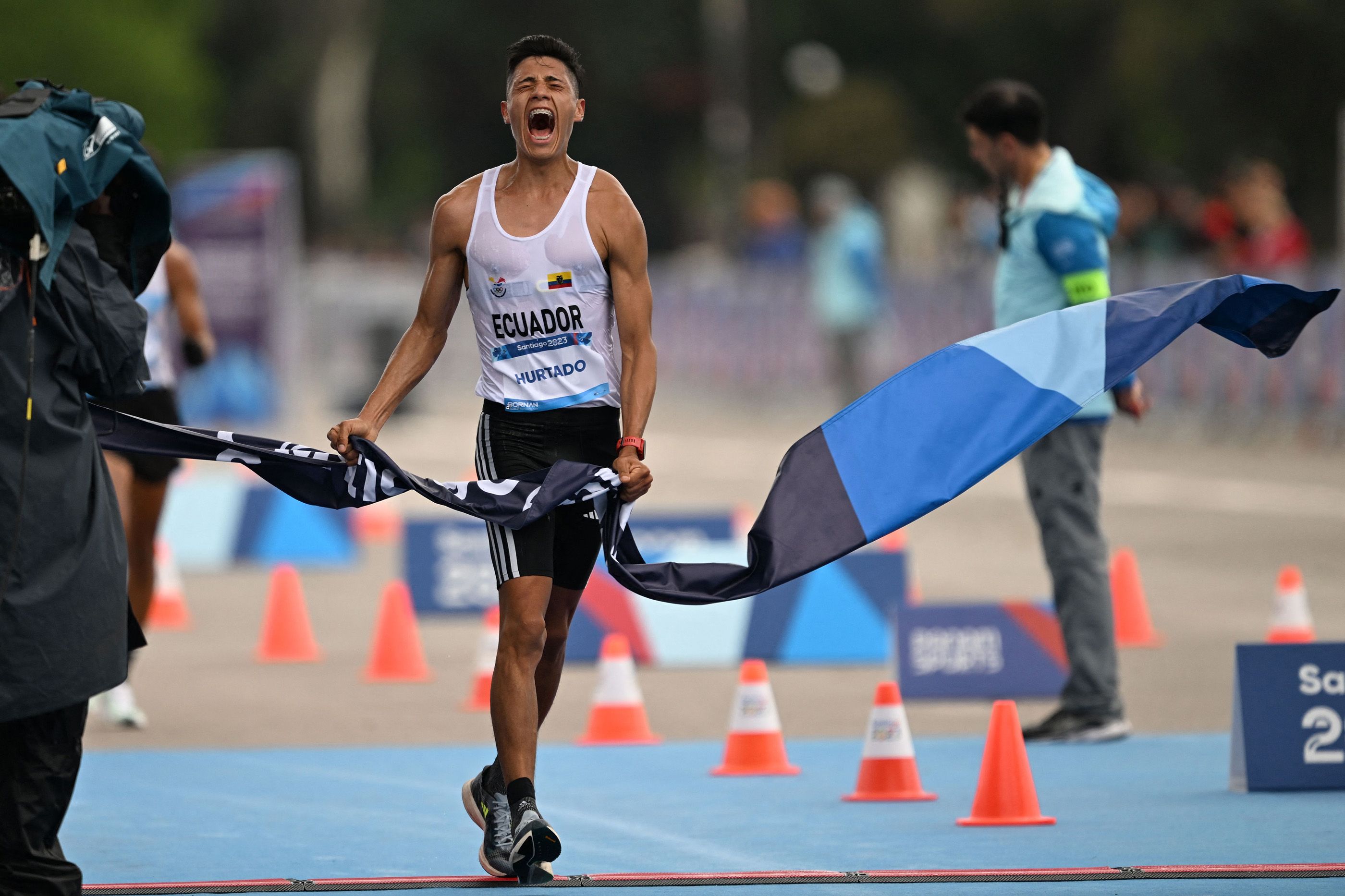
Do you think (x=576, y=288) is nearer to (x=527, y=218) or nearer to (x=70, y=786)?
(x=527, y=218)

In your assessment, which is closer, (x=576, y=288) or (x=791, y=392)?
(x=576, y=288)

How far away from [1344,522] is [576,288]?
11.4 m

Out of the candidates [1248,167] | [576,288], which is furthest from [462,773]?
[1248,167]

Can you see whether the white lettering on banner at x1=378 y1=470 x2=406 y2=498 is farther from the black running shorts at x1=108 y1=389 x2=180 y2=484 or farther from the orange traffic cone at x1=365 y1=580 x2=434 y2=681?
the orange traffic cone at x1=365 y1=580 x2=434 y2=681

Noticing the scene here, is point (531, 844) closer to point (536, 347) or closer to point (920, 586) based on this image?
point (536, 347)

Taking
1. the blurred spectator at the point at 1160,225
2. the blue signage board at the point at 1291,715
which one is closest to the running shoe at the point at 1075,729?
the blue signage board at the point at 1291,715

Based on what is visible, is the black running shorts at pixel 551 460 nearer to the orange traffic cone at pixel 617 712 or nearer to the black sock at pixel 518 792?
the black sock at pixel 518 792

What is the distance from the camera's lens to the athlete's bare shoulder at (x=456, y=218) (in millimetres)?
6715

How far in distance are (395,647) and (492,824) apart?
188 inches

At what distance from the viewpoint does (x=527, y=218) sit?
21.9 feet

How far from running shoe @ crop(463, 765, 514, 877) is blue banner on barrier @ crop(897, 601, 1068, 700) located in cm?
365

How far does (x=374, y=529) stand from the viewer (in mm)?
17812

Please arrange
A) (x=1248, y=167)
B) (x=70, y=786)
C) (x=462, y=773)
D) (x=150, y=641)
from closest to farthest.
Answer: (x=70, y=786)
(x=462, y=773)
(x=150, y=641)
(x=1248, y=167)

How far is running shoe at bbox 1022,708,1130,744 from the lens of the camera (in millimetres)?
9219
